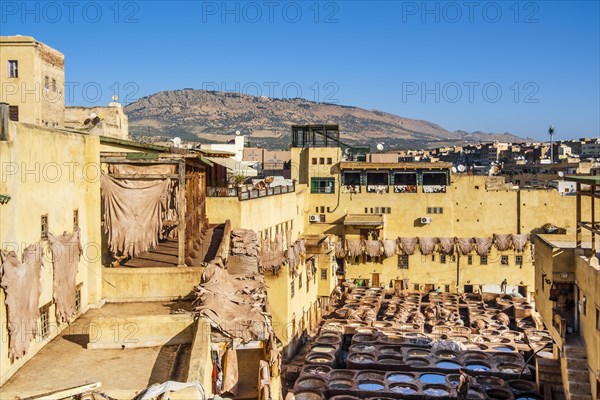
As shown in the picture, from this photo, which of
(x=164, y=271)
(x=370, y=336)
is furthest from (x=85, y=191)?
(x=370, y=336)

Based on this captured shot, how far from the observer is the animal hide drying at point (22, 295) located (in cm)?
1022

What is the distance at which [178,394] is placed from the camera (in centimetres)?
827

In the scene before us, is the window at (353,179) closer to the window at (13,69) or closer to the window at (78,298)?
the window at (13,69)

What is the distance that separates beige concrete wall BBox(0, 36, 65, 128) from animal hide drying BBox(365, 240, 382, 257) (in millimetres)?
21564

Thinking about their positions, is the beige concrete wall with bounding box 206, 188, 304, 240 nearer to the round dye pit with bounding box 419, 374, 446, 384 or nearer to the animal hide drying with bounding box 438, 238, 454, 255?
the round dye pit with bounding box 419, 374, 446, 384

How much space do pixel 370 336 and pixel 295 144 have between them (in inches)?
857

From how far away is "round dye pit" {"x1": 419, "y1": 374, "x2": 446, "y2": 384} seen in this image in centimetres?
2381

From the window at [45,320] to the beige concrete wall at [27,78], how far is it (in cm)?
1754

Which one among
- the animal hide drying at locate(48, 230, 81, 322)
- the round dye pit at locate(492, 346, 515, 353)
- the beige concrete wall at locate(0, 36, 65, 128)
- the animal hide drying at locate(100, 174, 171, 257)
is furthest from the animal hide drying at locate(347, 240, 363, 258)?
the animal hide drying at locate(48, 230, 81, 322)

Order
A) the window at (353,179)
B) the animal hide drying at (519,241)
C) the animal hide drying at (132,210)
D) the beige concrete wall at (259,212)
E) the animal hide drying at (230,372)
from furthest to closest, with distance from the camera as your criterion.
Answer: the window at (353,179)
the animal hide drying at (519,241)
the beige concrete wall at (259,212)
the animal hide drying at (132,210)
the animal hide drying at (230,372)

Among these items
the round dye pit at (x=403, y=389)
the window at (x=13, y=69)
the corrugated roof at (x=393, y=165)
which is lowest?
the round dye pit at (x=403, y=389)

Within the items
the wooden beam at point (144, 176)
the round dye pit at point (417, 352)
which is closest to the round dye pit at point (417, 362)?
the round dye pit at point (417, 352)

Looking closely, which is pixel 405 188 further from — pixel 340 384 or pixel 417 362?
pixel 340 384

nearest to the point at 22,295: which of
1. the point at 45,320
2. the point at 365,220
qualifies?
the point at 45,320
